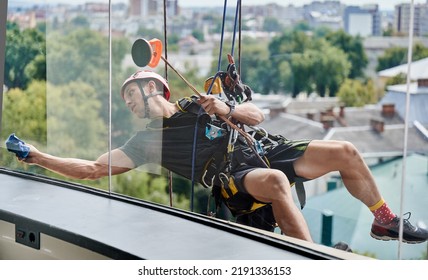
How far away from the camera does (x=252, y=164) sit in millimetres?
2818

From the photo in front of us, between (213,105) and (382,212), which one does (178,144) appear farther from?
(382,212)

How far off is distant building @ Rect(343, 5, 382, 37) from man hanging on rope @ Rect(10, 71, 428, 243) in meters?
0.36

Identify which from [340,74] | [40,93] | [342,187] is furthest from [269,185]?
[40,93]

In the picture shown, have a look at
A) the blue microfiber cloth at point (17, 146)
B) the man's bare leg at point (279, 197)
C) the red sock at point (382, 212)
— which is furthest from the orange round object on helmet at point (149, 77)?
the red sock at point (382, 212)

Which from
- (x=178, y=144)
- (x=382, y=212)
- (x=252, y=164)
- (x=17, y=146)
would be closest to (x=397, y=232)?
(x=382, y=212)

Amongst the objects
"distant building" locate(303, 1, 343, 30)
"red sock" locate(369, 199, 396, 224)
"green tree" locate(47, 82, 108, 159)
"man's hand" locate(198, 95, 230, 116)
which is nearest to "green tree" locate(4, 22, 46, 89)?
"green tree" locate(47, 82, 108, 159)

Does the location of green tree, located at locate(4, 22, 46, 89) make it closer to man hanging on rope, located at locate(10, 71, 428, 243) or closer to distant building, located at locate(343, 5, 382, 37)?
man hanging on rope, located at locate(10, 71, 428, 243)

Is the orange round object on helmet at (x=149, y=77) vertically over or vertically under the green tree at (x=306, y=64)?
under

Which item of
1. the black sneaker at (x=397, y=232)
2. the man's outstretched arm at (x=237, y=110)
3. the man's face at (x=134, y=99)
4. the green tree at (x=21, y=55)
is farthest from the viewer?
the green tree at (x=21, y=55)

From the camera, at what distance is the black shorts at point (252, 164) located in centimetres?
272

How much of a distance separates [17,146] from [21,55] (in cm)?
41

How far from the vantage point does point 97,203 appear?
336 cm

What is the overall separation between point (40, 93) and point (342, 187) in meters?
1.59

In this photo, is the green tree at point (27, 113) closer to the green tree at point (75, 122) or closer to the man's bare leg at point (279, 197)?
the green tree at point (75, 122)
